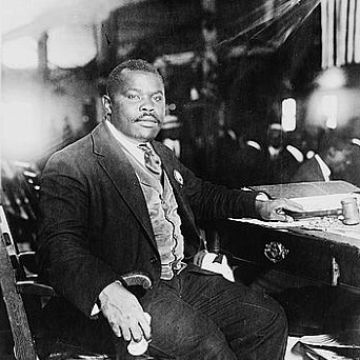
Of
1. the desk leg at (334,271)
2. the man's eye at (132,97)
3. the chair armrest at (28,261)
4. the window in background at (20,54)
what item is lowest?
the desk leg at (334,271)

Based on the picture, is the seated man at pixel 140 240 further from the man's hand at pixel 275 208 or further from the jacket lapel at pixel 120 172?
the man's hand at pixel 275 208

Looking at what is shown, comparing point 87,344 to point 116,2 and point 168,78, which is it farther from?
point 116,2

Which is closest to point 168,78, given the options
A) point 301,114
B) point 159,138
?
point 159,138

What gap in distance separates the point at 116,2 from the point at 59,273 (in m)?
0.81

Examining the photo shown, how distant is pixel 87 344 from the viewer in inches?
71.1

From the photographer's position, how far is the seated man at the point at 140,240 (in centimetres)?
173

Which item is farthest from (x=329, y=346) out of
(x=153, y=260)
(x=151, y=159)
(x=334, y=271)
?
(x=151, y=159)

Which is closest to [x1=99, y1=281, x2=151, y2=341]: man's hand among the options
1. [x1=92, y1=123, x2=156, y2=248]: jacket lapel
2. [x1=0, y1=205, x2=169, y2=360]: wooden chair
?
[x1=0, y1=205, x2=169, y2=360]: wooden chair

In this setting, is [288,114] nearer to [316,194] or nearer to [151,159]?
[316,194]

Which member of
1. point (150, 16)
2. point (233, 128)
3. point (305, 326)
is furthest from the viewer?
point (305, 326)

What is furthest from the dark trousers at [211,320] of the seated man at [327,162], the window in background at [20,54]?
the window in background at [20,54]

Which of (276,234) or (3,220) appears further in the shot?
(276,234)

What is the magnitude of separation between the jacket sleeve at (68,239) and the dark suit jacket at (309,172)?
774 millimetres

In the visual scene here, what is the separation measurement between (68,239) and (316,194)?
919mm
